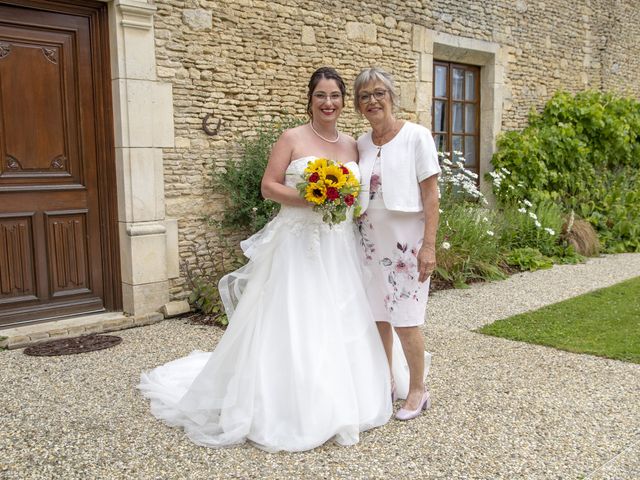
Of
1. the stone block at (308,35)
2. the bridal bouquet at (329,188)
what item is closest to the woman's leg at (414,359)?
the bridal bouquet at (329,188)

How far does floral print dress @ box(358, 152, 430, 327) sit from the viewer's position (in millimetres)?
2922

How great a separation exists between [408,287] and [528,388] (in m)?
1.07

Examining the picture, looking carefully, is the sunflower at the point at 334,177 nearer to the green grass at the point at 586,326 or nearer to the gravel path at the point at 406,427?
the gravel path at the point at 406,427

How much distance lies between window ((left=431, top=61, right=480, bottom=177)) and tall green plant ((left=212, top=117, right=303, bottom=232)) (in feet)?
11.1

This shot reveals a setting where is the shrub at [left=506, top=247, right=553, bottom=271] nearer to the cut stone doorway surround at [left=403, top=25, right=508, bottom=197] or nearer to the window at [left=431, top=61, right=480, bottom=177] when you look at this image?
the cut stone doorway surround at [left=403, top=25, right=508, bottom=197]

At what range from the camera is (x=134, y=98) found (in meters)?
4.81

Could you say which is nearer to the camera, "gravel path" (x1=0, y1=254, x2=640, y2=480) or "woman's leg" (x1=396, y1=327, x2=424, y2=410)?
"gravel path" (x1=0, y1=254, x2=640, y2=480)

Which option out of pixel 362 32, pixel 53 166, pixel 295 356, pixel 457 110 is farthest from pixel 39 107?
pixel 457 110

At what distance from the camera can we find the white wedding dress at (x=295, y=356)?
2723 millimetres

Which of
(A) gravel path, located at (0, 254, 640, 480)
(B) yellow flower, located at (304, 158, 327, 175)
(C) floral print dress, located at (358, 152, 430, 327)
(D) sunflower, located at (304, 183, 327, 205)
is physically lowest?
(A) gravel path, located at (0, 254, 640, 480)

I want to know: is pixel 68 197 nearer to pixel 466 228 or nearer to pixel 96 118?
pixel 96 118

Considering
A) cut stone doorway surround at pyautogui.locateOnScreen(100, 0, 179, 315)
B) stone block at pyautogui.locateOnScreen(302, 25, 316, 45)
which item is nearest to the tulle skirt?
cut stone doorway surround at pyautogui.locateOnScreen(100, 0, 179, 315)

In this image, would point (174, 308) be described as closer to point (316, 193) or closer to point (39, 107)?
point (39, 107)

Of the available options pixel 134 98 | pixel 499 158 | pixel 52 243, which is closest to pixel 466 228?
pixel 499 158
